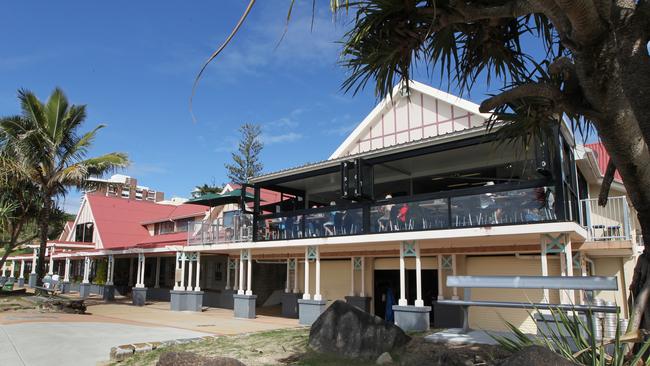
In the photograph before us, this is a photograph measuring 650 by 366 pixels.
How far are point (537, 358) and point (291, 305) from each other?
1679 centimetres

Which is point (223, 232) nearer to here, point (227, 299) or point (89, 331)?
point (227, 299)

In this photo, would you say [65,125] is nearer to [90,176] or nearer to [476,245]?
[90,176]

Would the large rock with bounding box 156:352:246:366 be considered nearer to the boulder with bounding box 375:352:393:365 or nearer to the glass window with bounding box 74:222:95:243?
the boulder with bounding box 375:352:393:365

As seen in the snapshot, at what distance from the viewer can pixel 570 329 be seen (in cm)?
434

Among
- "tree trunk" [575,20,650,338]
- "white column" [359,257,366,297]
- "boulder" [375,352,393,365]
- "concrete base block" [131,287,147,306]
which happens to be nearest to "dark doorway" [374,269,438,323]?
"white column" [359,257,366,297]

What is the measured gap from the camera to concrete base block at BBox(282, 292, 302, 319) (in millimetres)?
19345

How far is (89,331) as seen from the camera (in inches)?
504

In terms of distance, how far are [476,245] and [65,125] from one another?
18.2m

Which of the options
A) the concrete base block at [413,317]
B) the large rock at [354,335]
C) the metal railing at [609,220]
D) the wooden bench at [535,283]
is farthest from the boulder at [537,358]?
the metal railing at [609,220]

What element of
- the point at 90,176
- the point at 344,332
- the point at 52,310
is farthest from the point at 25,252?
the point at 344,332

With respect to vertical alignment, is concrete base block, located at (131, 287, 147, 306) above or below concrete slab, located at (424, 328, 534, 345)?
below

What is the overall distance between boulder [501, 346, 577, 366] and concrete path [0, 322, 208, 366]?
7.77 m

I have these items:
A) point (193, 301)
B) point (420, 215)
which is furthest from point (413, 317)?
point (193, 301)

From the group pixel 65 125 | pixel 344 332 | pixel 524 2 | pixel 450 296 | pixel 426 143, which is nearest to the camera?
pixel 524 2
